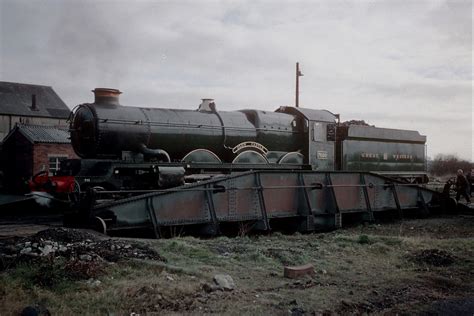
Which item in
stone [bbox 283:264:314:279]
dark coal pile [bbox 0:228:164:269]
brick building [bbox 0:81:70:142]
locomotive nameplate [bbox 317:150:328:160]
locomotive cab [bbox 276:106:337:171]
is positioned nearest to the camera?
dark coal pile [bbox 0:228:164:269]

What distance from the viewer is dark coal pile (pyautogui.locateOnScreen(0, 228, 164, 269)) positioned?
6414 mm

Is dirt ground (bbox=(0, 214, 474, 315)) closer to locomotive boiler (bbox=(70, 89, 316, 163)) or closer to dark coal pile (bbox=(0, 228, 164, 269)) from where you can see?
dark coal pile (bbox=(0, 228, 164, 269))

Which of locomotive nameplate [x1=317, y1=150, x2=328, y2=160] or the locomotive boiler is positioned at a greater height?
the locomotive boiler

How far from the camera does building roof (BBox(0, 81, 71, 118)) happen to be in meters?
50.4

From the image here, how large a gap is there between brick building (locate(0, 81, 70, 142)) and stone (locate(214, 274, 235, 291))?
45121mm

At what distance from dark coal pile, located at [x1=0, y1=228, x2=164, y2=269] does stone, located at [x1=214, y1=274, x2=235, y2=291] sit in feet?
4.19

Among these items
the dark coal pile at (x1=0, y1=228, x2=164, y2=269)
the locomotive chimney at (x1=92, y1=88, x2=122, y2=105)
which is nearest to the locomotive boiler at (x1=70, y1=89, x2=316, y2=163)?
the locomotive chimney at (x1=92, y1=88, x2=122, y2=105)

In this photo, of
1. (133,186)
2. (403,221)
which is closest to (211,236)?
(133,186)

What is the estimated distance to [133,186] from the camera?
11.4m

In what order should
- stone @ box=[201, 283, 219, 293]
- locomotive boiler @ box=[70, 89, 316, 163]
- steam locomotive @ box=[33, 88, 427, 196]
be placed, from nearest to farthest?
1. stone @ box=[201, 283, 219, 293]
2. steam locomotive @ box=[33, 88, 427, 196]
3. locomotive boiler @ box=[70, 89, 316, 163]

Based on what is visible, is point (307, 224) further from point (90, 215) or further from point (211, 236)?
point (90, 215)

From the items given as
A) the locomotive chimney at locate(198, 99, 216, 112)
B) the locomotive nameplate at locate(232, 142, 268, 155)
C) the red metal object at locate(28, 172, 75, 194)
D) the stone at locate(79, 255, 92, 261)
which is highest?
the locomotive chimney at locate(198, 99, 216, 112)

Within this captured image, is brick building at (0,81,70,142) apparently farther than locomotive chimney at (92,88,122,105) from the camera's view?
Yes

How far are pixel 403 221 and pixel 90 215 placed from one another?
31.1ft
